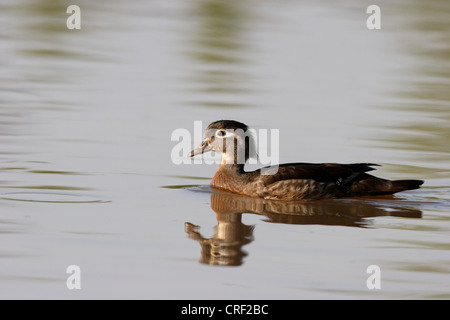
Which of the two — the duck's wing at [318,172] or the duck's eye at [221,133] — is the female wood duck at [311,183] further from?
the duck's eye at [221,133]

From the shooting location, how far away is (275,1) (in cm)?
2884

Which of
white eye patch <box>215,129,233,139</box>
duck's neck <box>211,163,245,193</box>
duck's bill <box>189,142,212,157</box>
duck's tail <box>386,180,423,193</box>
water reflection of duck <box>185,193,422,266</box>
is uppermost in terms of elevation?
white eye patch <box>215,129,233,139</box>

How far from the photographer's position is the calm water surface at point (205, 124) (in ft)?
28.3

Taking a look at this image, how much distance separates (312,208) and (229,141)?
1804 mm

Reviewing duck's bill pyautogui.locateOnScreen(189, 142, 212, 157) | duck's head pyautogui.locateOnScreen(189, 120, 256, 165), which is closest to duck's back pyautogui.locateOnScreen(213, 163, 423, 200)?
duck's head pyautogui.locateOnScreen(189, 120, 256, 165)

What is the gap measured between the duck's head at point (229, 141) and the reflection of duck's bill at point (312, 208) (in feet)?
2.71

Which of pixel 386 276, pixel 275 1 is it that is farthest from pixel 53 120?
pixel 275 1

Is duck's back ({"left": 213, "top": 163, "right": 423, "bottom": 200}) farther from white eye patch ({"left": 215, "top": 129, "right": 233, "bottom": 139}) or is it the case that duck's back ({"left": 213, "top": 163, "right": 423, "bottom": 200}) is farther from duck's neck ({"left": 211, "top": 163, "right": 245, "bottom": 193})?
white eye patch ({"left": 215, "top": 129, "right": 233, "bottom": 139})

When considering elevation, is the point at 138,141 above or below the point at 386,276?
above

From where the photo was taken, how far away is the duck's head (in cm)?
1277

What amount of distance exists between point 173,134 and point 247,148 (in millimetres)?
1914

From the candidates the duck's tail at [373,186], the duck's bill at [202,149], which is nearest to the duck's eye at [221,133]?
the duck's bill at [202,149]

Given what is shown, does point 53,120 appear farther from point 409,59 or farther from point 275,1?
point 275,1

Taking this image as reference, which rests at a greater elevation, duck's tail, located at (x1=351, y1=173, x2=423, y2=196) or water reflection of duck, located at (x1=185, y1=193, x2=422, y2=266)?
duck's tail, located at (x1=351, y1=173, x2=423, y2=196)
